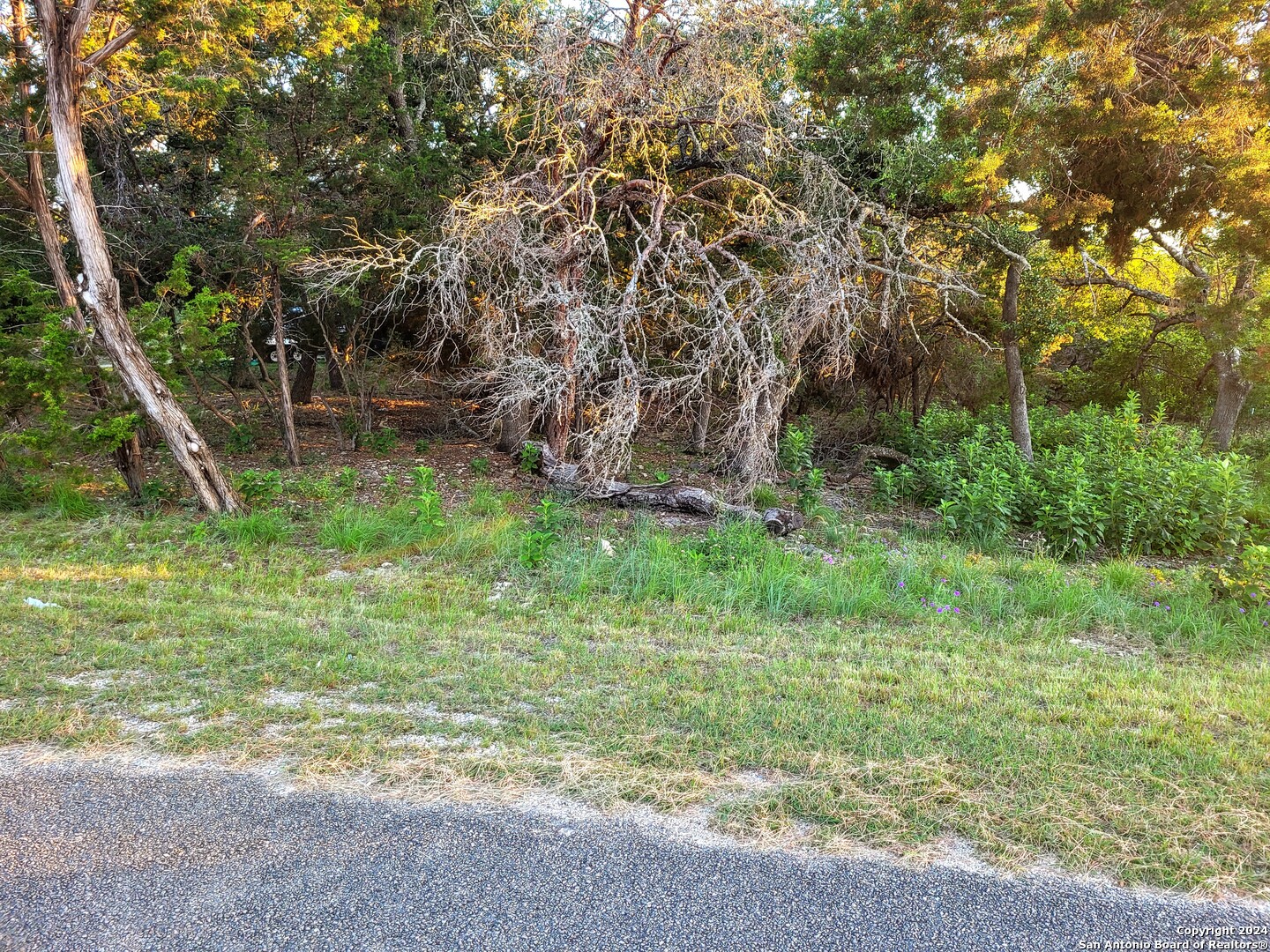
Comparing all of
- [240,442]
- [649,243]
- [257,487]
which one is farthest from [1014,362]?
[240,442]

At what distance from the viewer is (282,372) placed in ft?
30.2

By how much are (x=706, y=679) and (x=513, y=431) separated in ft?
23.3

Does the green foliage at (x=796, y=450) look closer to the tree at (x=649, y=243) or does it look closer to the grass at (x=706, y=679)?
the tree at (x=649, y=243)

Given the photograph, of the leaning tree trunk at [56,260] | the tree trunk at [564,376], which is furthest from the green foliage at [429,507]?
the leaning tree trunk at [56,260]

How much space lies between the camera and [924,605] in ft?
16.9

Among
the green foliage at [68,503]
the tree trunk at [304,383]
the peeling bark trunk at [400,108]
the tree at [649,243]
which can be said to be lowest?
the green foliage at [68,503]

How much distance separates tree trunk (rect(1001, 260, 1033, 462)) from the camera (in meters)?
9.31

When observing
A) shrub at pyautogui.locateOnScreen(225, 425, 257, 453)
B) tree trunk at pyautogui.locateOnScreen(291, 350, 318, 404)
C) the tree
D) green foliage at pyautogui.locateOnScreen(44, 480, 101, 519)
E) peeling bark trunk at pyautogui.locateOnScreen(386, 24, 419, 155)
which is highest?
peeling bark trunk at pyautogui.locateOnScreen(386, 24, 419, 155)

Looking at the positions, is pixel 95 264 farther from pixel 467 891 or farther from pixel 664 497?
pixel 467 891

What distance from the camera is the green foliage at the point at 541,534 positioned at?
19.4 feet

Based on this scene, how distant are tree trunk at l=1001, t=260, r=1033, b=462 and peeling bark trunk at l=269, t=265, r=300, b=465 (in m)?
9.45

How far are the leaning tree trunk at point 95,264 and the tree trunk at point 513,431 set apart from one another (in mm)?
3691

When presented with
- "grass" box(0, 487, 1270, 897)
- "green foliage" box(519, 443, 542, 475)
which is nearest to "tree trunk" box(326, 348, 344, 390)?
"green foliage" box(519, 443, 542, 475)

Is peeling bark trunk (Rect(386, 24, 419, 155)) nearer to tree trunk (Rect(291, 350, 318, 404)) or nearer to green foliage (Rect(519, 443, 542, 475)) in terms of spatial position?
green foliage (Rect(519, 443, 542, 475))
